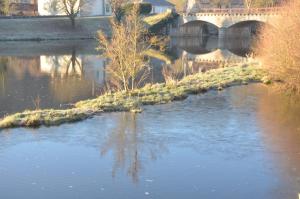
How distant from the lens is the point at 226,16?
75.1m

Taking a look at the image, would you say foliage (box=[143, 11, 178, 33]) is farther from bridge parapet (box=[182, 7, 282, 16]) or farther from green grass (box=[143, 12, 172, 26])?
bridge parapet (box=[182, 7, 282, 16])

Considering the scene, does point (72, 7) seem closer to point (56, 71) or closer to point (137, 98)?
point (56, 71)

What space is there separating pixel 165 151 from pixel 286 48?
11858 millimetres

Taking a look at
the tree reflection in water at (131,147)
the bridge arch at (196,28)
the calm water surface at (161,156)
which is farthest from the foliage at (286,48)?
the bridge arch at (196,28)

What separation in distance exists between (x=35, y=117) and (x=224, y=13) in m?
59.6

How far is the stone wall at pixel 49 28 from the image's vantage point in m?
71.2

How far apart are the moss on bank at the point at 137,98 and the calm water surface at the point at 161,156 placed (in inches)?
28.5

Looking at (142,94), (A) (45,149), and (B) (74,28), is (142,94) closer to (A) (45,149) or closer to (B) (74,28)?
(A) (45,149)

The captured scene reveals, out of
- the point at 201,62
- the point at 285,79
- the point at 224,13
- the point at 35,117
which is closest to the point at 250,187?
the point at 35,117

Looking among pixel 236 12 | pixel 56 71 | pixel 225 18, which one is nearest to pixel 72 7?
pixel 225 18

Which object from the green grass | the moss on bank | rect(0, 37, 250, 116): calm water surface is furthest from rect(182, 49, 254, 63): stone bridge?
the green grass

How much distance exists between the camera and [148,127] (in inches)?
744

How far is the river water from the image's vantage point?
42.4 feet

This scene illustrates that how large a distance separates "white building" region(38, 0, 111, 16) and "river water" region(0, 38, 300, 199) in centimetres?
5859
